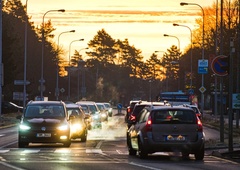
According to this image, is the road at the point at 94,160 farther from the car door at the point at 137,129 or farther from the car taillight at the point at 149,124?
the car taillight at the point at 149,124

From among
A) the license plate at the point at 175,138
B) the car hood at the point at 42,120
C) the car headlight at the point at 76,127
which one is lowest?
the car headlight at the point at 76,127

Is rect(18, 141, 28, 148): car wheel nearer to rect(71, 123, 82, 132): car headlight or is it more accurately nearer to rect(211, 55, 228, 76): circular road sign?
rect(71, 123, 82, 132): car headlight

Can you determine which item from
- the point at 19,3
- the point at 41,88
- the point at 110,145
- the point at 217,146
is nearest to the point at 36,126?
the point at 110,145

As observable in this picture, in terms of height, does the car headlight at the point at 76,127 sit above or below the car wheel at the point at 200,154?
above

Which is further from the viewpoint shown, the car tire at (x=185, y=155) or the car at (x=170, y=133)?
the car tire at (x=185, y=155)

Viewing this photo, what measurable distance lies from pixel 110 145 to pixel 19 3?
132 metres

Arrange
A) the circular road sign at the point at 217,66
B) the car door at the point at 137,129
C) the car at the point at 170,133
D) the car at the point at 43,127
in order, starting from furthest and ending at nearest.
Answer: the car at the point at 43,127, the circular road sign at the point at 217,66, the car door at the point at 137,129, the car at the point at 170,133

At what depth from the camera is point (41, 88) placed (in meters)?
82.1

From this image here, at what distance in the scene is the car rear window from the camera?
26.1 m

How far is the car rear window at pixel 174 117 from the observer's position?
26141 millimetres

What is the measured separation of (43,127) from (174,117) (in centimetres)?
778

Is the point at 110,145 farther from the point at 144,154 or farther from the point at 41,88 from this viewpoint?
the point at 41,88

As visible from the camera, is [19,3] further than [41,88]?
Yes

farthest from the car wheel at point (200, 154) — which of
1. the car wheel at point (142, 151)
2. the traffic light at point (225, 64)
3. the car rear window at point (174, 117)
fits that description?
the traffic light at point (225, 64)
